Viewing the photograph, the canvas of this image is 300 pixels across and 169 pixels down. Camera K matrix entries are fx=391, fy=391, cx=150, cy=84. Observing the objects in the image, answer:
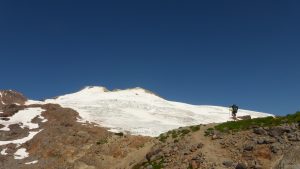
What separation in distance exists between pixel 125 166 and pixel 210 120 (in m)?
74.4

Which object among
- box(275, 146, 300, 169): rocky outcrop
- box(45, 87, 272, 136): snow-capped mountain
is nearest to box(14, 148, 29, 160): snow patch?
box(45, 87, 272, 136): snow-capped mountain

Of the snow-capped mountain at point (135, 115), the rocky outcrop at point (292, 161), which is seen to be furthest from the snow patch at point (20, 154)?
the rocky outcrop at point (292, 161)

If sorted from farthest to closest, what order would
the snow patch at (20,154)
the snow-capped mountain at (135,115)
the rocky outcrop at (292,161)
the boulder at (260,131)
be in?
the snow-capped mountain at (135,115) → the snow patch at (20,154) → the boulder at (260,131) → the rocky outcrop at (292,161)

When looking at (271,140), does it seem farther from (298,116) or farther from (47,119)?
(47,119)

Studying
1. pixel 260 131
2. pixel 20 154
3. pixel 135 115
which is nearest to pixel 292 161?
pixel 260 131

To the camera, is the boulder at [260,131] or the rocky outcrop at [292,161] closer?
the rocky outcrop at [292,161]

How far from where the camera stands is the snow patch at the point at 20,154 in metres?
73.1

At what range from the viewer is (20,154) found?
245ft

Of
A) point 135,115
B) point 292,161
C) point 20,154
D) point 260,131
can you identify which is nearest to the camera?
point 292,161

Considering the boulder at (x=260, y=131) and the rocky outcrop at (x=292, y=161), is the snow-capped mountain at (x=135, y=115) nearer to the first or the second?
the boulder at (x=260, y=131)

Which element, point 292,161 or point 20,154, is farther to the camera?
point 20,154

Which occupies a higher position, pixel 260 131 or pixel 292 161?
pixel 260 131

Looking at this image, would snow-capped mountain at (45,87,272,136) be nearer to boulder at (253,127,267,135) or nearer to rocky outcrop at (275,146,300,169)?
boulder at (253,127,267,135)

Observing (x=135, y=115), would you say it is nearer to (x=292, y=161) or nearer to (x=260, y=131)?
(x=260, y=131)
